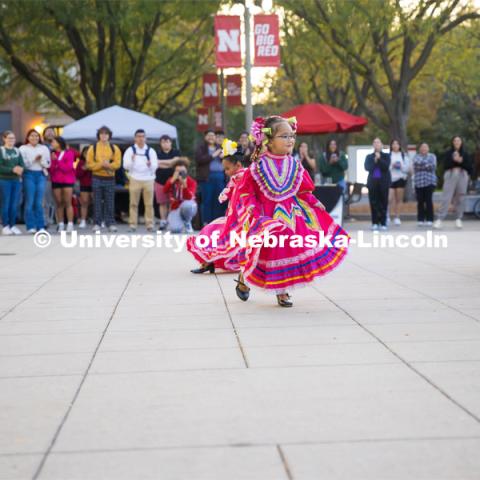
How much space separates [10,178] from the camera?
61.9ft

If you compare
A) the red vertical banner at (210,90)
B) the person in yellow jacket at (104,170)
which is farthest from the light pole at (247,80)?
the red vertical banner at (210,90)

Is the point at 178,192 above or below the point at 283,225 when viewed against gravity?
below

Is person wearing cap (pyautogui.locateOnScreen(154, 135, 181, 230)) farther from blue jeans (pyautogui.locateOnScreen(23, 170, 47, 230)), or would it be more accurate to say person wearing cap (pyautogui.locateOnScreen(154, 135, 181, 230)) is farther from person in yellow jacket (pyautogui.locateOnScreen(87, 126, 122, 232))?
blue jeans (pyautogui.locateOnScreen(23, 170, 47, 230))

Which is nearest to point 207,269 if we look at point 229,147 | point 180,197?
point 229,147

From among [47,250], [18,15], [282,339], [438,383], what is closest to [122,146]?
[18,15]

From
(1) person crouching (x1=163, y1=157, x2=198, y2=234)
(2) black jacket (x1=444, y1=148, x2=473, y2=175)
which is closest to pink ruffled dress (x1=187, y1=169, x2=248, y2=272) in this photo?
(1) person crouching (x1=163, y1=157, x2=198, y2=234)

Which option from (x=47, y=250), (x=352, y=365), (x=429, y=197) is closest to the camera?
(x=352, y=365)

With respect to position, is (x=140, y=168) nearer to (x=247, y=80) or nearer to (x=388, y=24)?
(x=247, y=80)

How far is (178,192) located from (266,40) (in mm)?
6220

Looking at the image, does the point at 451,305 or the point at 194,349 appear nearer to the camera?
the point at 194,349

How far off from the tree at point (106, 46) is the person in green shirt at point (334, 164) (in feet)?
27.7

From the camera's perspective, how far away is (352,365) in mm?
5754

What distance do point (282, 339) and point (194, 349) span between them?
0.63m

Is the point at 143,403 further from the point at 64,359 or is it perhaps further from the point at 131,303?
the point at 131,303
